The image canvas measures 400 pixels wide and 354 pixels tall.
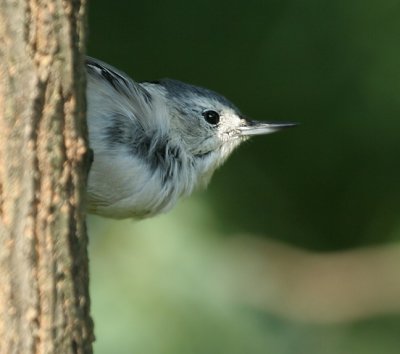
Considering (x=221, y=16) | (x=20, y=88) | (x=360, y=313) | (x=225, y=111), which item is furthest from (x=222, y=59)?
(x=20, y=88)

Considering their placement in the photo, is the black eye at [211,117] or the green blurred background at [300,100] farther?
the green blurred background at [300,100]

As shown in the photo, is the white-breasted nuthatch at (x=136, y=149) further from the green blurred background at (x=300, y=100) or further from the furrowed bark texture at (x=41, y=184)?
the furrowed bark texture at (x=41, y=184)

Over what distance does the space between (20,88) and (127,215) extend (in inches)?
50.8

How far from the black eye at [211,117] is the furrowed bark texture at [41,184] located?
6.03 feet

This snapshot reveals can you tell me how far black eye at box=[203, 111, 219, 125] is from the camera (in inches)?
143

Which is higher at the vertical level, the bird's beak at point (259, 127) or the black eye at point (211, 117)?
the black eye at point (211, 117)

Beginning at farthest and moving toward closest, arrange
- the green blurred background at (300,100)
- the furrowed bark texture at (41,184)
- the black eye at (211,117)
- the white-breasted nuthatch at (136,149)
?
the green blurred background at (300,100)
the black eye at (211,117)
the white-breasted nuthatch at (136,149)
the furrowed bark texture at (41,184)

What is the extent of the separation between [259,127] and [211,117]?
0.20 meters

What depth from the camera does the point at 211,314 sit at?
3.55 meters

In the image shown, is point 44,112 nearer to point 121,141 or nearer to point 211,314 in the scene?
point 121,141

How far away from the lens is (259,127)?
12.3ft

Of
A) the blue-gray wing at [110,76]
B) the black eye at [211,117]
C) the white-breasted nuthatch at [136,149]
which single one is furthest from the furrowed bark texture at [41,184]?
the black eye at [211,117]

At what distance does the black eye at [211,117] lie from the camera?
3625 mm

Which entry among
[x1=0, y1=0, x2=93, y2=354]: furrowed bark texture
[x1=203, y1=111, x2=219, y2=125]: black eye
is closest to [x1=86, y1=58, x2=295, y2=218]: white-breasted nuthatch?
[x1=203, y1=111, x2=219, y2=125]: black eye
